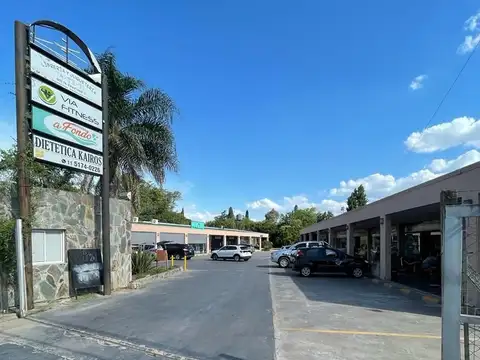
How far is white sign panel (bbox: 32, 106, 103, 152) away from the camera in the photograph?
12.4 meters

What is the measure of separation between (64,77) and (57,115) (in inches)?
51.7

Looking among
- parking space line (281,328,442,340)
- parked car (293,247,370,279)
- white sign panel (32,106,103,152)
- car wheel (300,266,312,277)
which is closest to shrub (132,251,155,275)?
parked car (293,247,370,279)

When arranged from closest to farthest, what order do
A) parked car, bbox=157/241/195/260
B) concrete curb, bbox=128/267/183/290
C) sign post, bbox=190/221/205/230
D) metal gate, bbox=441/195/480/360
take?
1. metal gate, bbox=441/195/480/360
2. concrete curb, bbox=128/267/183/290
3. parked car, bbox=157/241/195/260
4. sign post, bbox=190/221/205/230

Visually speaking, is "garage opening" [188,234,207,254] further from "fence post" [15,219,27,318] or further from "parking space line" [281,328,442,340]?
"parking space line" [281,328,442,340]

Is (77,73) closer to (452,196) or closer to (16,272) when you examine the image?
(16,272)

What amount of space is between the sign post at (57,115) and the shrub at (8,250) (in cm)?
31

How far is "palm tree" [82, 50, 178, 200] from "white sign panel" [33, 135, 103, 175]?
5297mm

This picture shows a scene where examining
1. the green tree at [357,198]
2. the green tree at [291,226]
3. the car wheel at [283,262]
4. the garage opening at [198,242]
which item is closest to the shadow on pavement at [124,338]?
the car wheel at [283,262]

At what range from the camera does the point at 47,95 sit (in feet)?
42.0

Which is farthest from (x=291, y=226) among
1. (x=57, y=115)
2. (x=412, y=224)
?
(x=57, y=115)

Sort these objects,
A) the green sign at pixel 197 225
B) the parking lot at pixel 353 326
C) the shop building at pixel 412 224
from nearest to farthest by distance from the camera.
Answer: the parking lot at pixel 353 326
the shop building at pixel 412 224
the green sign at pixel 197 225

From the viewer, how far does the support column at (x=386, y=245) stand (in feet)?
71.5

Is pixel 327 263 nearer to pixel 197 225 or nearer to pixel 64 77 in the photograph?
pixel 64 77

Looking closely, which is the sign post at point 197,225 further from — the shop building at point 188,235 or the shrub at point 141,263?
the shrub at point 141,263
